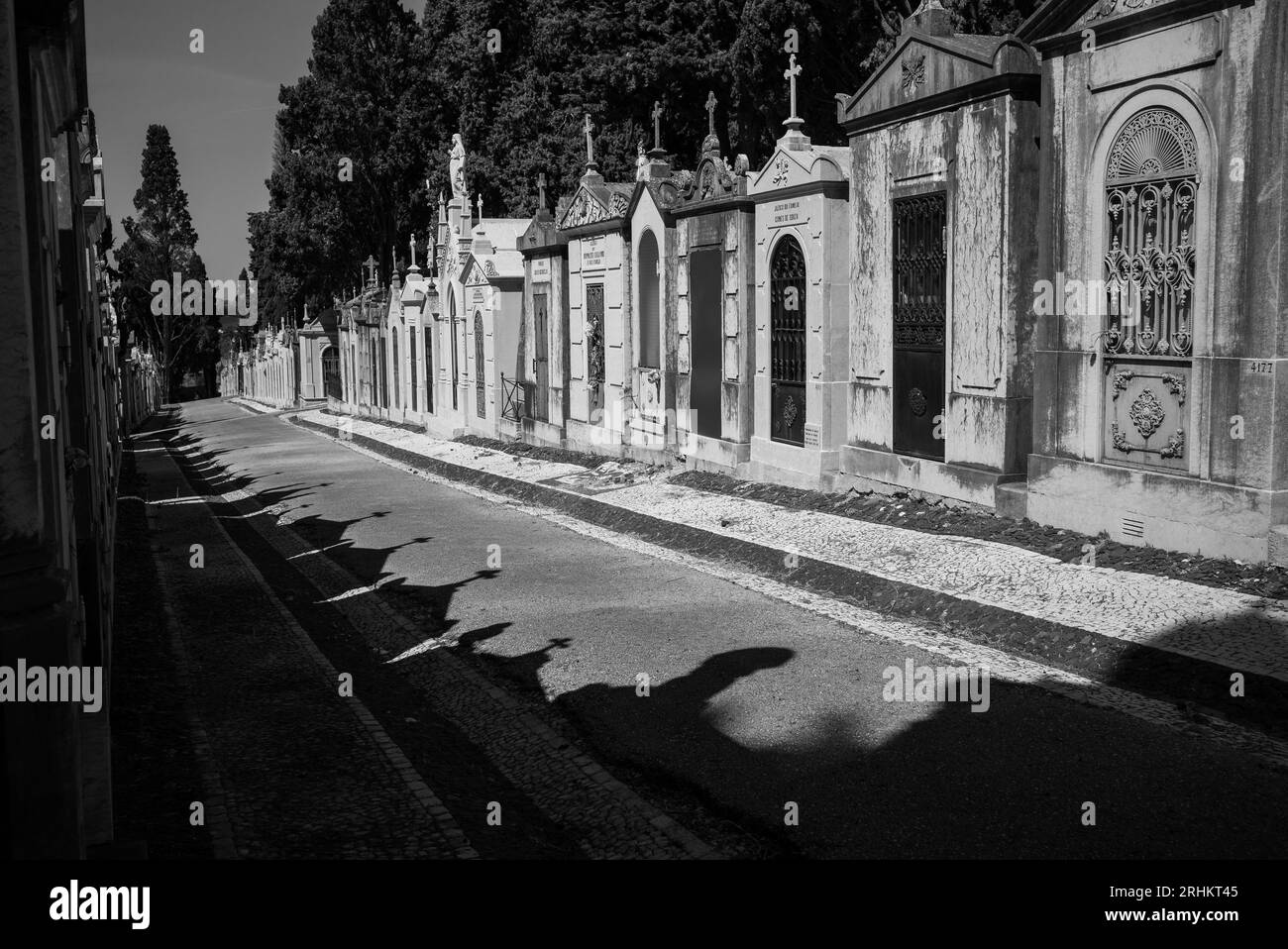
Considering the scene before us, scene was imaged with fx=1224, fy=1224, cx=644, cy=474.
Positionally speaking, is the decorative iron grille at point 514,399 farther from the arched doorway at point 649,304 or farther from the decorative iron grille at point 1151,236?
the decorative iron grille at point 1151,236

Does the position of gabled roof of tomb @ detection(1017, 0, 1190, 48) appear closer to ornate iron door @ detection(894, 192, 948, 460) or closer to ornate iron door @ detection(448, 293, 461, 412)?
ornate iron door @ detection(894, 192, 948, 460)

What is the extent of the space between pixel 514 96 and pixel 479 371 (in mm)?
15743

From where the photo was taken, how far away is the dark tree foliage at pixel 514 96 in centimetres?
2778

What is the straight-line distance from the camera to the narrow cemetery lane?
5.16 m

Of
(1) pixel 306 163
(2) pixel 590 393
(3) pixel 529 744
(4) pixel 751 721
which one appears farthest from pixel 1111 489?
(1) pixel 306 163

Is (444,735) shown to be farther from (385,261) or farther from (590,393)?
(385,261)

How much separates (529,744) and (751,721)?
4.02 feet

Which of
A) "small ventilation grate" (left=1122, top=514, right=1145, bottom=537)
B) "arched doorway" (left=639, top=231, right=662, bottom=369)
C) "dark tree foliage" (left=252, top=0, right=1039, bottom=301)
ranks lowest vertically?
"small ventilation grate" (left=1122, top=514, right=1145, bottom=537)

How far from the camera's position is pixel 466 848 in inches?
199

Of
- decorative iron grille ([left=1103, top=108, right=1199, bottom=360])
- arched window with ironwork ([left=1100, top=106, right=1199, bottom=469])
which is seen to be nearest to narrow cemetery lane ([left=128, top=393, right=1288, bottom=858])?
arched window with ironwork ([left=1100, top=106, right=1199, bottom=469])

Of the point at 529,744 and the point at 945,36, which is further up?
the point at 945,36

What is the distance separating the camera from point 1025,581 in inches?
352

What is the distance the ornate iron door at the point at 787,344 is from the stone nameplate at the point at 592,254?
557 cm

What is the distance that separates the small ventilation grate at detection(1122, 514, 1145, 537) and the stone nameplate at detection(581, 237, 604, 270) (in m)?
12.0
